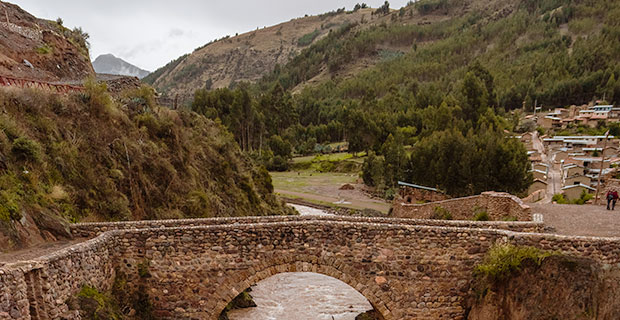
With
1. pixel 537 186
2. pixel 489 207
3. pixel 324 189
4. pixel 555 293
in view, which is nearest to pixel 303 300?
pixel 489 207

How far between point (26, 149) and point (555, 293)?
43.0 feet

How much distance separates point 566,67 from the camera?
284ft

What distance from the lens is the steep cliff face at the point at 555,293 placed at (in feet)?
24.8

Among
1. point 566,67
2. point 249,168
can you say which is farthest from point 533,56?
point 249,168

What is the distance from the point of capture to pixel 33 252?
855cm

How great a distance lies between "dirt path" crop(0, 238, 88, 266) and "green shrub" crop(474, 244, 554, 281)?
32.1 feet

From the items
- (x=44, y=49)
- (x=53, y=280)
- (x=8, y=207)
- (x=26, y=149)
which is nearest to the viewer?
(x=53, y=280)

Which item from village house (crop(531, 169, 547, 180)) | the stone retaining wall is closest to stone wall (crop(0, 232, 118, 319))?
the stone retaining wall

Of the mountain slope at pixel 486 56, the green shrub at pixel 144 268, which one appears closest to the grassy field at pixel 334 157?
the mountain slope at pixel 486 56

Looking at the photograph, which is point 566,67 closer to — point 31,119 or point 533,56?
point 533,56

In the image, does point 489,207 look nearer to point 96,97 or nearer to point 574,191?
point 574,191

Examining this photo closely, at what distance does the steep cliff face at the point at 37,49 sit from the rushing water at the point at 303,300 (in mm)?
12908

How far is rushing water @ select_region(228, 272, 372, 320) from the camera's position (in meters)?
15.9

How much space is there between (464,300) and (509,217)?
6711 millimetres
